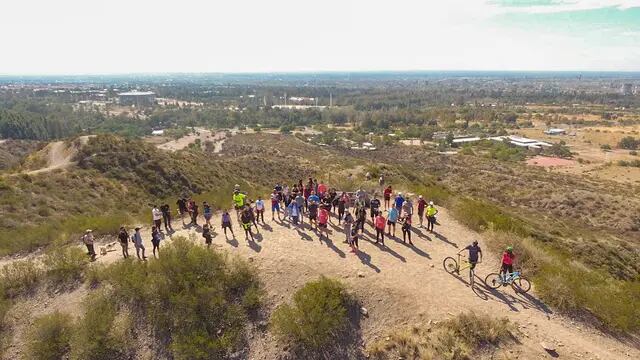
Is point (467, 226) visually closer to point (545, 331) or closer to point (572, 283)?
point (572, 283)

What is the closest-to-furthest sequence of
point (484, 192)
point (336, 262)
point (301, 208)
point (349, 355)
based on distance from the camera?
point (349, 355)
point (336, 262)
point (301, 208)
point (484, 192)

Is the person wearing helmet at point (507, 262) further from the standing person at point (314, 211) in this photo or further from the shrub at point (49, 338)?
the shrub at point (49, 338)

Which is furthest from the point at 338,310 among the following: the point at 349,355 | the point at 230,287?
the point at 230,287

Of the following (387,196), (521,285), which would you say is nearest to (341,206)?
(387,196)

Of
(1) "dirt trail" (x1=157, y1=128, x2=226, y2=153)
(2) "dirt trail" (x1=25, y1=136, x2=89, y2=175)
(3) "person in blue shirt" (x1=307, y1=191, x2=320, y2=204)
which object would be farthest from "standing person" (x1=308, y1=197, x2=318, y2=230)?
(1) "dirt trail" (x1=157, y1=128, x2=226, y2=153)

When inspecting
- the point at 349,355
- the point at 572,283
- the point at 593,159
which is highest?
the point at 572,283

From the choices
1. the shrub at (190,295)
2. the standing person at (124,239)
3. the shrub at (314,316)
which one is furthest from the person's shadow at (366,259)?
the standing person at (124,239)
